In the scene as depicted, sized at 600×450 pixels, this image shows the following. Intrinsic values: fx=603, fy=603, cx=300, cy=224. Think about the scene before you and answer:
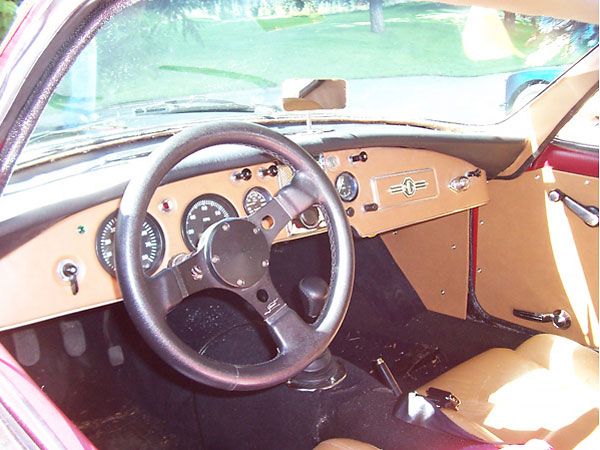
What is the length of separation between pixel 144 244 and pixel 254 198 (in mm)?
427

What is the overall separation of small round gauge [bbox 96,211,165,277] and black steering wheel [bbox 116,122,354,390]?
236 mm

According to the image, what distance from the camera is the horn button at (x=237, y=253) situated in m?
1.42

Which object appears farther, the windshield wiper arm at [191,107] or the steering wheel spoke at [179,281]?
the windshield wiper arm at [191,107]

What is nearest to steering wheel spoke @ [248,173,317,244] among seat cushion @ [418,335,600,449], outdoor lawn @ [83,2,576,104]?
seat cushion @ [418,335,600,449]

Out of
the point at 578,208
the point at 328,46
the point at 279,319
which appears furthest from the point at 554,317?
the point at 328,46

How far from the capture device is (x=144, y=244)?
5.31 feet

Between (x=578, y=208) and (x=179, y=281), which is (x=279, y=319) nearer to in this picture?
(x=179, y=281)

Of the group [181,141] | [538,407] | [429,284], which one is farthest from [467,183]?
[181,141]

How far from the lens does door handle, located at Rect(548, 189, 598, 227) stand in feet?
7.73

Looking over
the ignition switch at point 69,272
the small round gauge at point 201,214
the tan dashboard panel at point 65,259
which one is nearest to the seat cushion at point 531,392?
the small round gauge at point 201,214

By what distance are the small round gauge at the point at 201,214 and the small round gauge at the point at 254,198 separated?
0.06 meters

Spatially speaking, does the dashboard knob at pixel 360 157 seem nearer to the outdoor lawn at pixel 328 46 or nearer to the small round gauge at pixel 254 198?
the small round gauge at pixel 254 198

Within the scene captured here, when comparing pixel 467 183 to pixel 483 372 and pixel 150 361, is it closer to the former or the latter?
pixel 483 372

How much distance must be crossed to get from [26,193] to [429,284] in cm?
212
